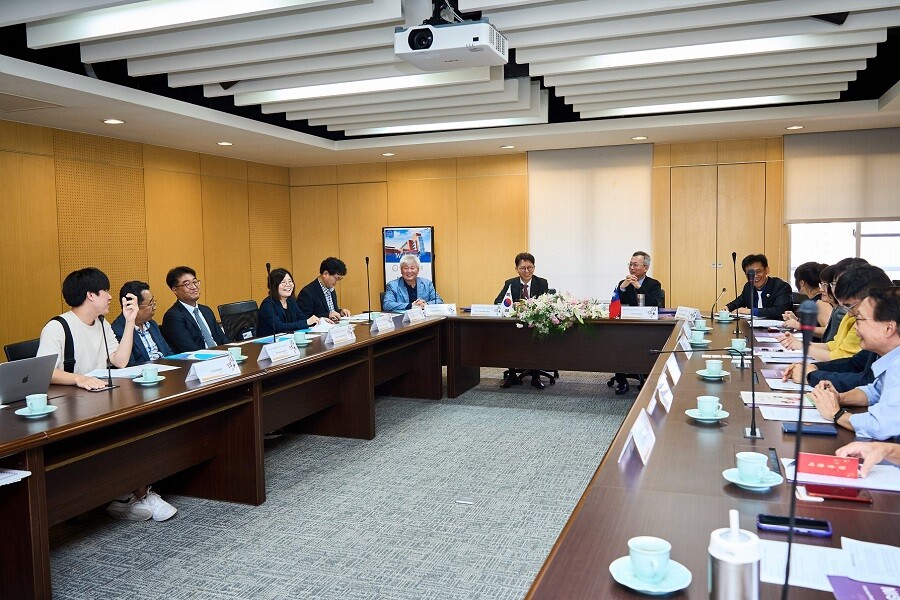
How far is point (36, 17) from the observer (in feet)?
12.4

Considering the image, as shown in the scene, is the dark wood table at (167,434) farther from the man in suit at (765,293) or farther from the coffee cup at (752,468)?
the man in suit at (765,293)

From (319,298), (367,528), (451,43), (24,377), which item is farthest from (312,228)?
(24,377)

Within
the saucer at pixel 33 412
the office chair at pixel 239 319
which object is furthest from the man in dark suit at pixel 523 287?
the saucer at pixel 33 412

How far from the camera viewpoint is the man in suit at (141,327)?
412cm

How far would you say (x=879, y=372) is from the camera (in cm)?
250

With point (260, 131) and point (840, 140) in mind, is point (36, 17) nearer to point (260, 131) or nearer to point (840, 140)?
point (260, 131)


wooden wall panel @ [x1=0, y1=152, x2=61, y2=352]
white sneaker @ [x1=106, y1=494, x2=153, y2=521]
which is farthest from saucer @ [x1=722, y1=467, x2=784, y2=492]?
wooden wall panel @ [x1=0, y1=152, x2=61, y2=352]

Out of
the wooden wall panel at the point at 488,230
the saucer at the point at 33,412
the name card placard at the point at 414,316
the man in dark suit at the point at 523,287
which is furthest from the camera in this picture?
the wooden wall panel at the point at 488,230

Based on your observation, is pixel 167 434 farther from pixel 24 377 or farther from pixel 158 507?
pixel 24 377

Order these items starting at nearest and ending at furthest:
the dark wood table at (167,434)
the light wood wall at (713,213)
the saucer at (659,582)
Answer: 1. the saucer at (659,582)
2. the dark wood table at (167,434)
3. the light wood wall at (713,213)

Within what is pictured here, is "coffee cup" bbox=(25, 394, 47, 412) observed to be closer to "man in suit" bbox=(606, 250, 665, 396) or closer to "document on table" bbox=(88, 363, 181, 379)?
"document on table" bbox=(88, 363, 181, 379)

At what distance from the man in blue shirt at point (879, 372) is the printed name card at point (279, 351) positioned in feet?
8.96

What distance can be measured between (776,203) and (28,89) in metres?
7.27

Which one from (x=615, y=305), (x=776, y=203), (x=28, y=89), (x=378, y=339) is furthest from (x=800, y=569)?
(x=776, y=203)
